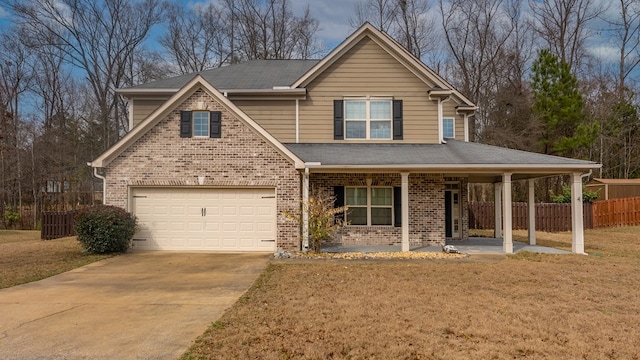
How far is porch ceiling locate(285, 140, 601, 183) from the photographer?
11.4 m

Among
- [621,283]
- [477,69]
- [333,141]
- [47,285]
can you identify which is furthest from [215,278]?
[477,69]

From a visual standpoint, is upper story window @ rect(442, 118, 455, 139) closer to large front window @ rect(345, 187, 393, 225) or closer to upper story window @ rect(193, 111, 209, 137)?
large front window @ rect(345, 187, 393, 225)

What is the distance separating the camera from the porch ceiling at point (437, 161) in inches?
451

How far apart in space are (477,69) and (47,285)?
3062cm

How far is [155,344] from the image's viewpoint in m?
4.87

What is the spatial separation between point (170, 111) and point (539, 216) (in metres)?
18.3

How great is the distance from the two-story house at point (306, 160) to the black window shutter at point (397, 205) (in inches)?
1.8

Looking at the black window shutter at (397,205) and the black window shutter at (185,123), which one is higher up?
the black window shutter at (185,123)

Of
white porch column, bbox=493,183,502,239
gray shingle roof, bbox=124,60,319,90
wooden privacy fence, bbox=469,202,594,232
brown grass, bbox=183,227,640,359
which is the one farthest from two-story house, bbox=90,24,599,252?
wooden privacy fence, bbox=469,202,594,232

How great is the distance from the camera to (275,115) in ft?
47.4

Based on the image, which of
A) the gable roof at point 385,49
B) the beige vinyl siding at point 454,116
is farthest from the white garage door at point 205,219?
the beige vinyl siding at point 454,116

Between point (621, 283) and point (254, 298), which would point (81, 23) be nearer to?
point (254, 298)

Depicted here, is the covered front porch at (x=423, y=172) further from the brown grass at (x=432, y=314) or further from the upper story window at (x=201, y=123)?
the upper story window at (x=201, y=123)

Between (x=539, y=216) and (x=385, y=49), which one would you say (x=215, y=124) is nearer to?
(x=385, y=49)
